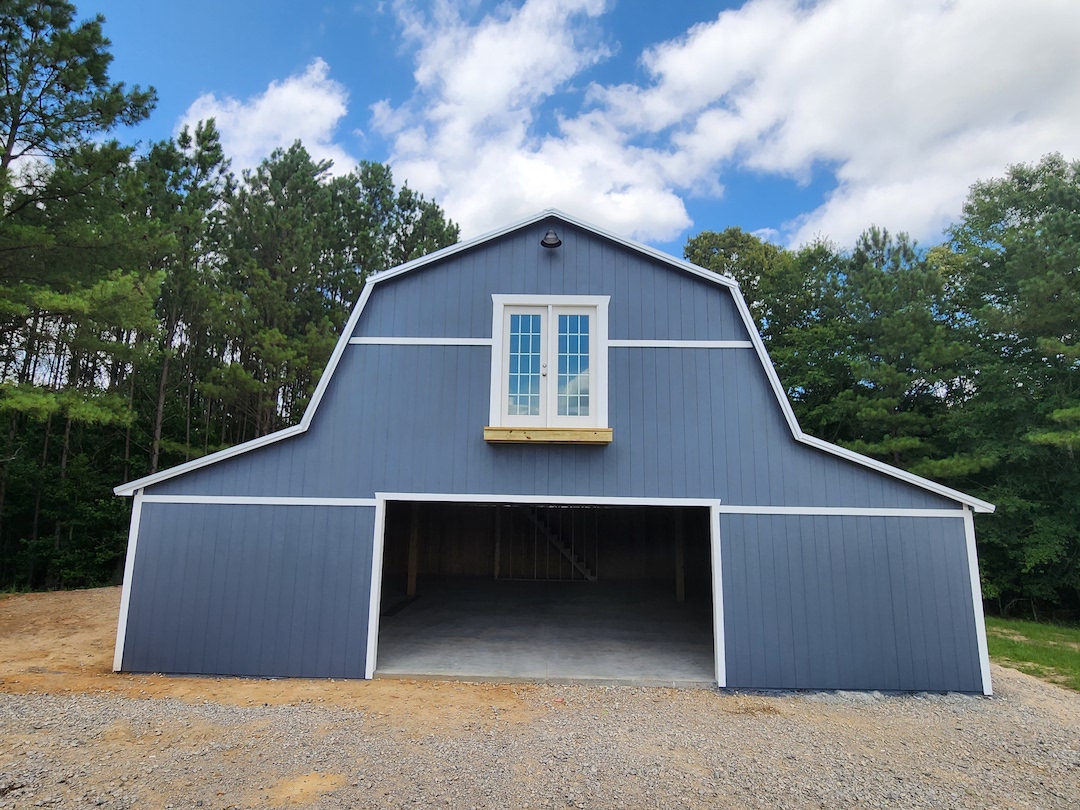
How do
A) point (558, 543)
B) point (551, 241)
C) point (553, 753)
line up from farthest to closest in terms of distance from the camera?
point (558, 543) → point (551, 241) → point (553, 753)

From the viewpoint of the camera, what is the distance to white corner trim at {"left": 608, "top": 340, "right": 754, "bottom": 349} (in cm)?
576

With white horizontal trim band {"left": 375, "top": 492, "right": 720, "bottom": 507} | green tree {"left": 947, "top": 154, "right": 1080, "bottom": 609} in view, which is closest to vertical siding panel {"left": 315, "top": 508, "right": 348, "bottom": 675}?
white horizontal trim band {"left": 375, "top": 492, "right": 720, "bottom": 507}

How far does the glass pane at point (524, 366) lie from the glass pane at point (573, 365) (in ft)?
0.87

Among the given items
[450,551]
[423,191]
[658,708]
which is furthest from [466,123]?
[658,708]

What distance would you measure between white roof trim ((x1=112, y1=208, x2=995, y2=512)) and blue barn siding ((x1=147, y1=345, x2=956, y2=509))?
0.33ft

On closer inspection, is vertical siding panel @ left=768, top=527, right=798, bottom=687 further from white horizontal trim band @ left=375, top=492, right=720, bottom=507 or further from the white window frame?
the white window frame

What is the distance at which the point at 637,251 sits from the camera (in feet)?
19.5

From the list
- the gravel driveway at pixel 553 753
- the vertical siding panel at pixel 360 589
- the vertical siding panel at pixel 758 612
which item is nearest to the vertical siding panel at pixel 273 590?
the vertical siding panel at pixel 360 589

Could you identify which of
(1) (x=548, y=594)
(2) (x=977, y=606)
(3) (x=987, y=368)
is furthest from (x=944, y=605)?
(3) (x=987, y=368)

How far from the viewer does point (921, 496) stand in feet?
17.4

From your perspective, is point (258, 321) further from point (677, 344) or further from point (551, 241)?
point (677, 344)

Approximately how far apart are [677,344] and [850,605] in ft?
10.5

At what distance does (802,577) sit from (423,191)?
17129 millimetres

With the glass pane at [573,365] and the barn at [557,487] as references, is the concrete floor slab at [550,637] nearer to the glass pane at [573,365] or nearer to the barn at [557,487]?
the barn at [557,487]
